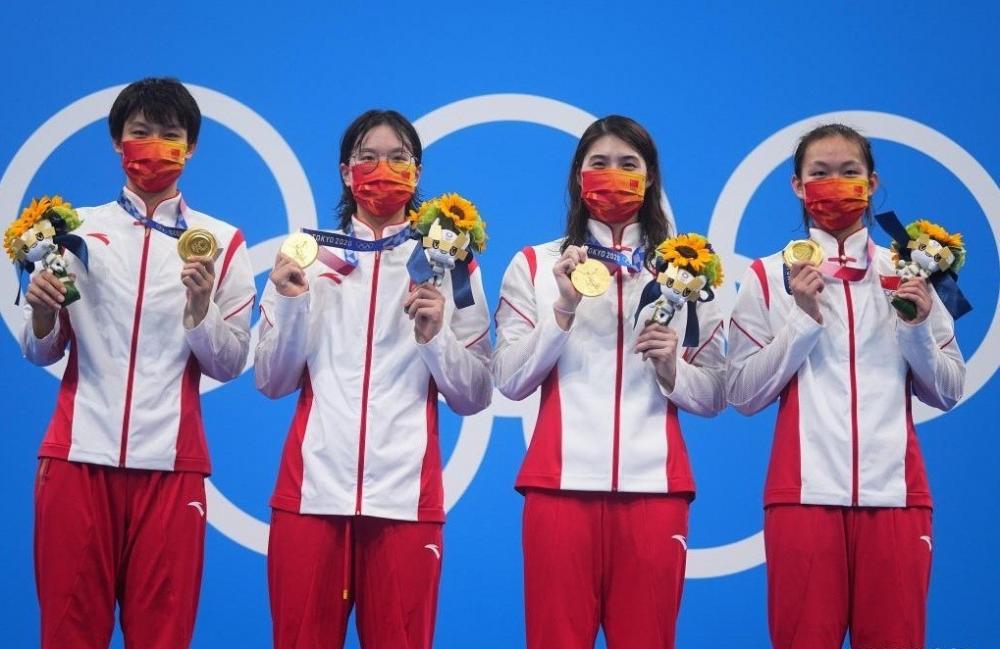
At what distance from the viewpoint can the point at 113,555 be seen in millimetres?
3555

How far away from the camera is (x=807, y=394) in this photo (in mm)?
3742

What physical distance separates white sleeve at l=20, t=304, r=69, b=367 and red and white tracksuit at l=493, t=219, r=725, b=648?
4.00 ft

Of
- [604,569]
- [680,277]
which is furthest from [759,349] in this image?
[604,569]

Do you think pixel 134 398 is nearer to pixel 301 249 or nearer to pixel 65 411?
pixel 65 411

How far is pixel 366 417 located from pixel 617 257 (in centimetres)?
85

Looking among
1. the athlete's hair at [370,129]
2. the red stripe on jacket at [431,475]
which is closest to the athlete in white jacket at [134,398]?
the athlete's hair at [370,129]

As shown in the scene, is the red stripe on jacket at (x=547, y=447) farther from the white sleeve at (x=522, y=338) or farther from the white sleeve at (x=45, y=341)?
the white sleeve at (x=45, y=341)

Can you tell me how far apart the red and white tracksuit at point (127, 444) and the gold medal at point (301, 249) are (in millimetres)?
264

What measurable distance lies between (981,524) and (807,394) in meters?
1.78

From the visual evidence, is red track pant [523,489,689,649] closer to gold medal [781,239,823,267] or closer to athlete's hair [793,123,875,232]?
gold medal [781,239,823,267]

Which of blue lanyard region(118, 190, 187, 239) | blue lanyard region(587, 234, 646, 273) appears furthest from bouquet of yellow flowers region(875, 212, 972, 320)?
blue lanyard region(118, 190, 187, 239)

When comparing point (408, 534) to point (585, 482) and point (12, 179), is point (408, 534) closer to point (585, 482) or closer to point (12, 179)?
point (585, 482)

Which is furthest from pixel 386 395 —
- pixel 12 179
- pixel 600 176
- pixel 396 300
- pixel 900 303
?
pixel 12 179

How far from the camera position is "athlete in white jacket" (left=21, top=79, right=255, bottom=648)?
11.5 feet
